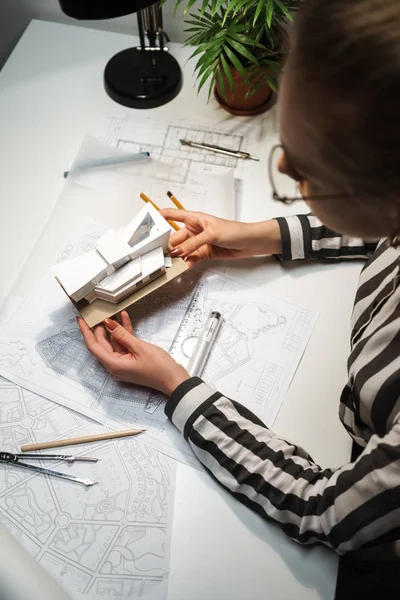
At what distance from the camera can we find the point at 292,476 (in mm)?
649

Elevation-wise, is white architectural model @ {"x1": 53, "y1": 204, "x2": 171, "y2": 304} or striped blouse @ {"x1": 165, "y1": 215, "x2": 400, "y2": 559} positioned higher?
white architectural model @ {"x1": 53, "y1": 204, "x2": 171, "y2": 304}

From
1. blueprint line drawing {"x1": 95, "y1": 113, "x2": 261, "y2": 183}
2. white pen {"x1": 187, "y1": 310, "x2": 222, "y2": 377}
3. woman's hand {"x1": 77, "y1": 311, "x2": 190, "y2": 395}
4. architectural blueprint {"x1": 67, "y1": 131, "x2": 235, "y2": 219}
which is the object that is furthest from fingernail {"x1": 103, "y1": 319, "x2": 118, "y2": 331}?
blueprint line drawing {"x1": 95, "y1": 113, "x2": 261, "y2": 183}

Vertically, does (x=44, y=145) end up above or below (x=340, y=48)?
below

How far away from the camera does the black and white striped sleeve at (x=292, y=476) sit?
56cm

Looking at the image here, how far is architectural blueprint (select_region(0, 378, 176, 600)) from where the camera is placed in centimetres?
63

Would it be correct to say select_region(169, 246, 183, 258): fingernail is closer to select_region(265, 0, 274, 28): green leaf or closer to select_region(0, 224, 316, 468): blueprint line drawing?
select_region(0, 224, 316, 468): blueprint line drawing

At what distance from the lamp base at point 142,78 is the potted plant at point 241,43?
0.39 feet

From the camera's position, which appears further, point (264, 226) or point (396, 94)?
point (264, 226)

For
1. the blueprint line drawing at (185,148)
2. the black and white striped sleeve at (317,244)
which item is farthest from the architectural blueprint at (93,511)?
the blueprint line drawing at (185,148)

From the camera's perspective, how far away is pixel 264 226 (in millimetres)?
865

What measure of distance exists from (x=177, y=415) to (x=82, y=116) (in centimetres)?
68

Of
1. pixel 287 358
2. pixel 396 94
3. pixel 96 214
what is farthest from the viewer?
pixel 96 214

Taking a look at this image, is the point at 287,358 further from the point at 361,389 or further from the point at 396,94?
the point at 396,94

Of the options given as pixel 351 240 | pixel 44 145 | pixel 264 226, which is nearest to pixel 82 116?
pixel 44 145
